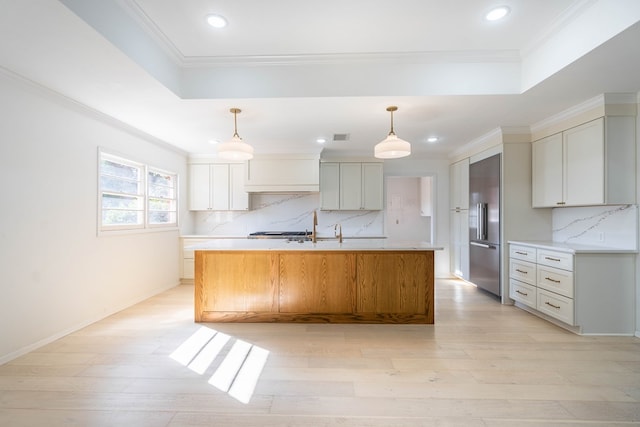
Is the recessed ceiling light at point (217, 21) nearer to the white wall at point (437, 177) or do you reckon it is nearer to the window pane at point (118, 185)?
the window pane at point (118, 185)

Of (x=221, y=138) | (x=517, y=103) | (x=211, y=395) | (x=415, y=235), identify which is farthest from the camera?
(x=415, y=235)

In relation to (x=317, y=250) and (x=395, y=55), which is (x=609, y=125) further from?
(x=317, y=250)

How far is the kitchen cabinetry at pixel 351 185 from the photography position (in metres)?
5.41

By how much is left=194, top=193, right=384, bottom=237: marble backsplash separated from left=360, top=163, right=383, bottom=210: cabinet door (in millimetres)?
328

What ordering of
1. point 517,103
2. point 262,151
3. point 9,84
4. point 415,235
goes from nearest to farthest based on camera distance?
point 9,84 → point 517,103 → point 262,151 → point 415,235

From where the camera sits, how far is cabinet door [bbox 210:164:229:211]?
17.7ft

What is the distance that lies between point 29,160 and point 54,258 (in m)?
0.93

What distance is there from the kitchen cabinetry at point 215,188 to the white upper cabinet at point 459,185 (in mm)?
3842

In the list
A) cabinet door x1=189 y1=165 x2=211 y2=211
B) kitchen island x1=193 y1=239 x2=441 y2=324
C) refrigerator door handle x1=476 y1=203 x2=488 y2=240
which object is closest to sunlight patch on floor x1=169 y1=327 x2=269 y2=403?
kitchen island x1=193 y1=239 x2=441 y2=324

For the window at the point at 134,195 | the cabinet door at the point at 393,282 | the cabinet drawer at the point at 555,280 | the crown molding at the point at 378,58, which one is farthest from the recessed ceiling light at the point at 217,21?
the cabinet drawer at the point at 555,280

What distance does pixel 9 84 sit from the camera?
2.41 m

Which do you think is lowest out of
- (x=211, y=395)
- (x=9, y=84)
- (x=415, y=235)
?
(x=211, y=395)

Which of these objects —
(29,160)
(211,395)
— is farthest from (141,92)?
(211,395)

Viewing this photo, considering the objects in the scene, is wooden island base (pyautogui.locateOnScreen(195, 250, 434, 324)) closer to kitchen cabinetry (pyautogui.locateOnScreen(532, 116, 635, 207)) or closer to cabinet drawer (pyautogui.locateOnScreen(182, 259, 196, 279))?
kitchen cabinetry (pyautogui.locateOnScreen(532, 116, 635, 207))
